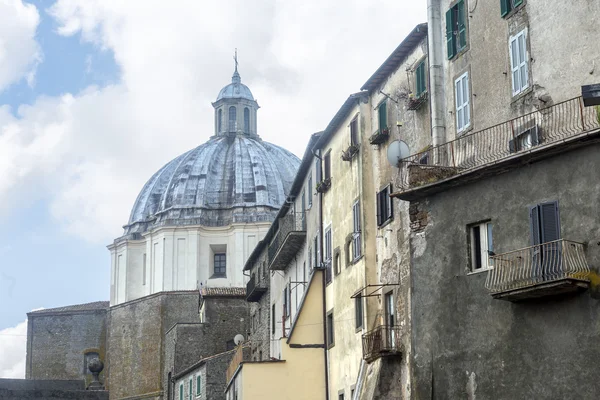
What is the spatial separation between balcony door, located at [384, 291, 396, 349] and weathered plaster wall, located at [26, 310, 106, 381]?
57107 mm

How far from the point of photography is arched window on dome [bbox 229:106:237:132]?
9412 centimetres

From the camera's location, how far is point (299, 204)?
4544cm

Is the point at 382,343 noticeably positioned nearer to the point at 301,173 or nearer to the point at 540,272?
the point at 540,272

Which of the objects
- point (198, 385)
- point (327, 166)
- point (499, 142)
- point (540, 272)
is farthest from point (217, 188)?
point (540, 272)

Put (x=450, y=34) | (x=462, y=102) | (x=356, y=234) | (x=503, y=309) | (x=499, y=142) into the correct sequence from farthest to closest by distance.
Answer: (x=356, y=234)
(x=450, y=34)
(x=462, y=102)
(x=499, y=142)
(x=503, y=309)

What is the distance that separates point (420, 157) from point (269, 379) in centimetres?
1447

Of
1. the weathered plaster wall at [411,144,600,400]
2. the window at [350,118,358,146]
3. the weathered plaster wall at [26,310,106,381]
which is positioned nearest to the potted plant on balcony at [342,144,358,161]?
the window at [350,118,358,146]

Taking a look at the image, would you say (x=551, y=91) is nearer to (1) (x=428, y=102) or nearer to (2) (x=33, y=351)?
(1) (x=428, y=102)

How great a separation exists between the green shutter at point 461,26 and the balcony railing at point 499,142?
7.94ft

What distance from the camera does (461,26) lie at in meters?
28.2

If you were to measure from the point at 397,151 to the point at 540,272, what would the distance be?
7.81 meters

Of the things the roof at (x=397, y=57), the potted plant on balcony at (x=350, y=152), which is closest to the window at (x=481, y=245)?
the roof at (x=397, y=57)

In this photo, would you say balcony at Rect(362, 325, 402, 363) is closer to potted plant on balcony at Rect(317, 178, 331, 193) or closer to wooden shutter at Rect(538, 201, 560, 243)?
wooden shutter at Rect(538, 201, 560, 243)

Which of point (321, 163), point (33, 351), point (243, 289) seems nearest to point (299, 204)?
point (321, 163)
